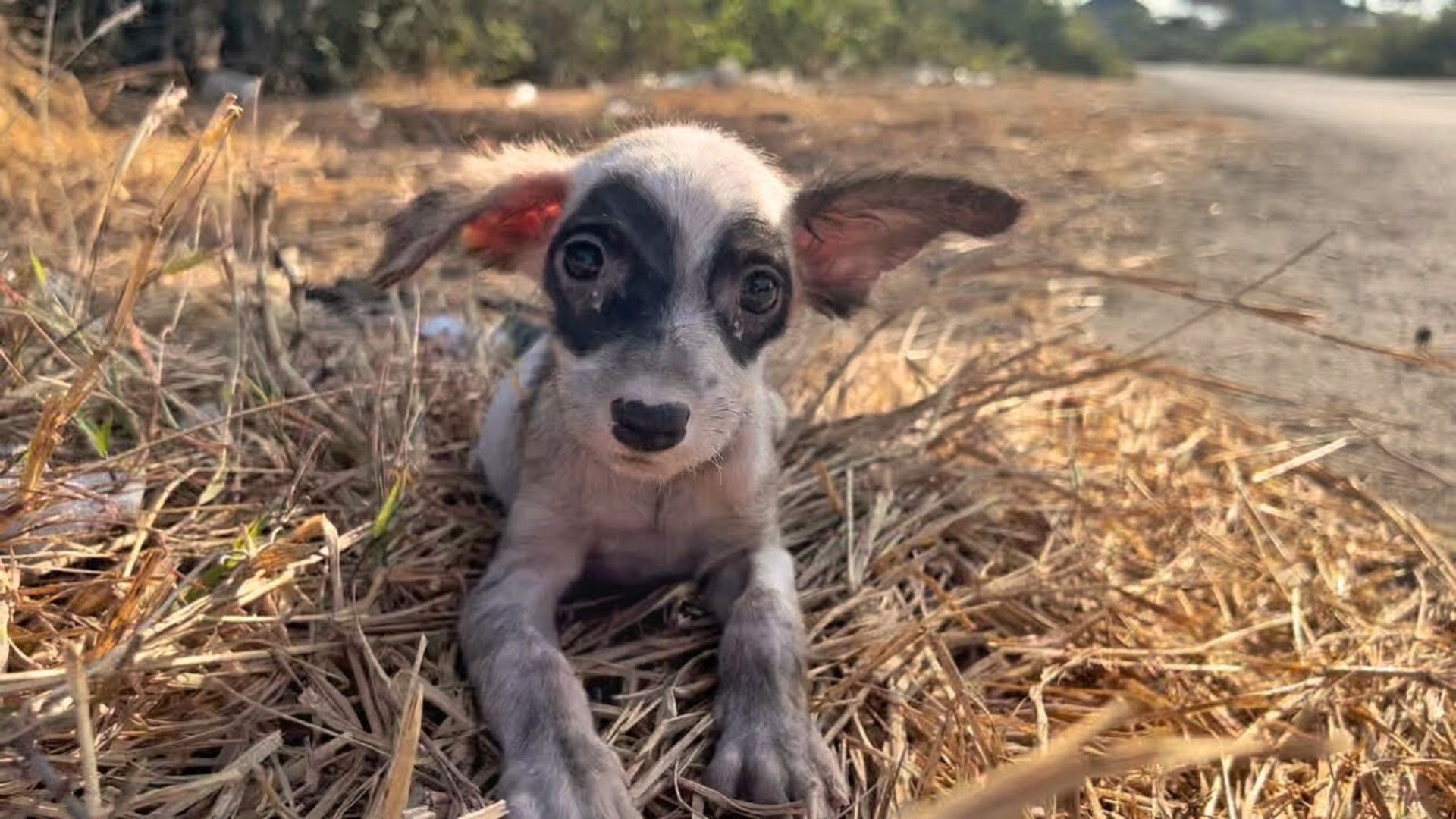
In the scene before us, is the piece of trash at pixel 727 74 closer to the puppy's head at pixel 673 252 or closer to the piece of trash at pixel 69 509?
the puppy's head at pixel 673 252

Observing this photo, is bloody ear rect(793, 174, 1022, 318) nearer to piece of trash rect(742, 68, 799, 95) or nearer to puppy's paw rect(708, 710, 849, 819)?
puppy's paw rect(708, 710, 849, 819)

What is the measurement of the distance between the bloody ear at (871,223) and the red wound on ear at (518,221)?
0.64 metres

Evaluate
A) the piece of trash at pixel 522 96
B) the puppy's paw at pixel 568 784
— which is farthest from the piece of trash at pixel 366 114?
the puppy's paw at pixel 568 784

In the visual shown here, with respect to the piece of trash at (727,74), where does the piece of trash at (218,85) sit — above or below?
above

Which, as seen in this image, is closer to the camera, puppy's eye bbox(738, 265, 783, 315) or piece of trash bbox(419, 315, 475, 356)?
puppy's eye bbox(738, 265, 783, 315)

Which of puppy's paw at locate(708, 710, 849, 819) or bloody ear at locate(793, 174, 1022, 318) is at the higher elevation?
bloody ear at locate(793, 174, 1022, 318)

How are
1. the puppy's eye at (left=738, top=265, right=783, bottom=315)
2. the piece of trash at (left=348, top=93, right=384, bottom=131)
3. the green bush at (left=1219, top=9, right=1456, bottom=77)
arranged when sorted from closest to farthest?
the puppy's eye at (left=738, top=265, right=783, bottom=315) < the piece of trash at (left=348, top=93, right=384, bottom=131) < the green bush at (left=1219, top=9, right=1456, bottom=77)

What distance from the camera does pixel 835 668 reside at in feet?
8.09

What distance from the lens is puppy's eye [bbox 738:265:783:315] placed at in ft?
7.80

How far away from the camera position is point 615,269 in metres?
2.29

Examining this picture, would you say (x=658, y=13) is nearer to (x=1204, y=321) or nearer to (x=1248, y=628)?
(x=1204, y=321)

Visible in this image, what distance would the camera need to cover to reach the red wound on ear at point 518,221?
105 inches

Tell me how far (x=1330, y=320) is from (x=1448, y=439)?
123cm

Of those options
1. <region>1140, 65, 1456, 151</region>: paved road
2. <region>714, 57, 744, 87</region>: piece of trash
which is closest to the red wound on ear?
<region>1140, 65, 1456, 151</region>: paved road
